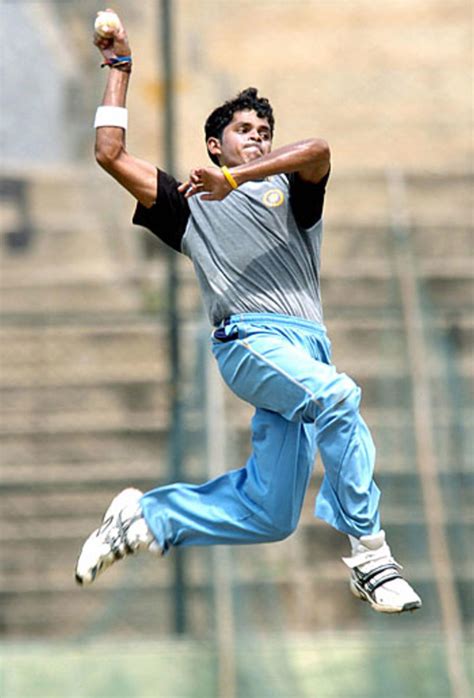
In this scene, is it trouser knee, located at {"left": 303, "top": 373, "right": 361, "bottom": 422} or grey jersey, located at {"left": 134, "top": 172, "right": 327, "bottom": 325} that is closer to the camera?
trouser knee, located at {"left": 303, "top": 373, "right": 361, "bottom": 422}

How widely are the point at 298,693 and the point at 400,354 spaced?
7.69 feet

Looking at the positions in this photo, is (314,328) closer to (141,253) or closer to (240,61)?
(141,253)

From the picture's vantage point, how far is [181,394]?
1106 centimetres

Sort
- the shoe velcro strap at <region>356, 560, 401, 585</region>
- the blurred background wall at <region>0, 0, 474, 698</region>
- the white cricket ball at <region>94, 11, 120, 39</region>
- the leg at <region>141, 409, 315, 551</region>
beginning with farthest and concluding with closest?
the blurred background wall at <region>0, 0, 474, 698</region> < the leg at <region>141, 409, 315, 551</region> < the white cricket ball at <region>94, 11, 120, 39</region> < the shoe velcro strap at <region>356, 560, 401, 585</region>

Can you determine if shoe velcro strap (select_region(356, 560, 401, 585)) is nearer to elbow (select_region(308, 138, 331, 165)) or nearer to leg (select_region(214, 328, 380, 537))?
leg (select_region(214, 328, 380, 537))

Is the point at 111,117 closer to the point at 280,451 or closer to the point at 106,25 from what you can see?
the point at 106,25

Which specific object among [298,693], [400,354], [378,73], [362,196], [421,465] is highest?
[378,73]

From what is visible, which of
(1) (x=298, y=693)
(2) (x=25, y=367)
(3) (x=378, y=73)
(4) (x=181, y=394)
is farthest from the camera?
(3) (x=378, y=73)

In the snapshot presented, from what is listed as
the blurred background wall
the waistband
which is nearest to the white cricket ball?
the waistband

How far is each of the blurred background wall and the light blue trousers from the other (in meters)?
3.37

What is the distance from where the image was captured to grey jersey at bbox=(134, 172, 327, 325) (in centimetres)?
674

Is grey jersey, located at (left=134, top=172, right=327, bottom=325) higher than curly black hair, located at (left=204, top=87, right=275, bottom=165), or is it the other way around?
curly black hair, located at (left=204, top=87, right=275, bottom=165)

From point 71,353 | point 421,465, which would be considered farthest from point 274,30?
point 421,465

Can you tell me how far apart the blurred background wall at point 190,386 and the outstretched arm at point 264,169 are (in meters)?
4.42
